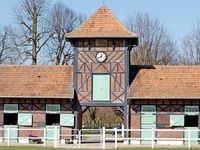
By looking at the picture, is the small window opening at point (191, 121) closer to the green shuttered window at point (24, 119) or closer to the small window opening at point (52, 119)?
the small window opening at point (52, 119)

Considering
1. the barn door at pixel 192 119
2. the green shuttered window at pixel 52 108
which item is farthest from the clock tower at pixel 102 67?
the barn door at pixel 192 119

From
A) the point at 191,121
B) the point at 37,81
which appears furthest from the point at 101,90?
the point at 191,121

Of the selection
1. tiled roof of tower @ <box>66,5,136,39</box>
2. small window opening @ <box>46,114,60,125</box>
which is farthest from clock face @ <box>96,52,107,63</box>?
small window opening @ <box>46,114,60,125</box>

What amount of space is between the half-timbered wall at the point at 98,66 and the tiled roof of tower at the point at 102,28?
16.4 inches

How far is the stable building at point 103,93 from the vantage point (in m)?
32.1

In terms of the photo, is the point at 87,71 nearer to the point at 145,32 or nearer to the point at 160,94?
the point at 160,94

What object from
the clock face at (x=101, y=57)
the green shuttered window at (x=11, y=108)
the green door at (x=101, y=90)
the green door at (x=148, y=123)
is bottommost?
the green door at (x=148, y=123)

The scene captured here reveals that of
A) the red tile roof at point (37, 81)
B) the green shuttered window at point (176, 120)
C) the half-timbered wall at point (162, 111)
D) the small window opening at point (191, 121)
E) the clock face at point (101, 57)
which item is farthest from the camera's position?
the clock face at point (101, 57)

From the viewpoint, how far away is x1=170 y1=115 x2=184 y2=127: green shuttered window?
1254 inches

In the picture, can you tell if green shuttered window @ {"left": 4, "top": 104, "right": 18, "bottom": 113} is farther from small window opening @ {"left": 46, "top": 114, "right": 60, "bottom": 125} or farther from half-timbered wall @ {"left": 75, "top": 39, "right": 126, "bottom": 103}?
half-timbered wall @ {"left": 75, "top": 39, "right": 126, "bottom": 103}

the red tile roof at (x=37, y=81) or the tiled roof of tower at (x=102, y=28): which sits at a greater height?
the tiled roof of tower at (x=102, y=28)

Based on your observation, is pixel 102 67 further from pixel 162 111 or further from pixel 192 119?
pixel 192 119

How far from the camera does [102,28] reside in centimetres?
3362

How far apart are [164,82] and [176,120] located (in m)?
2.50
